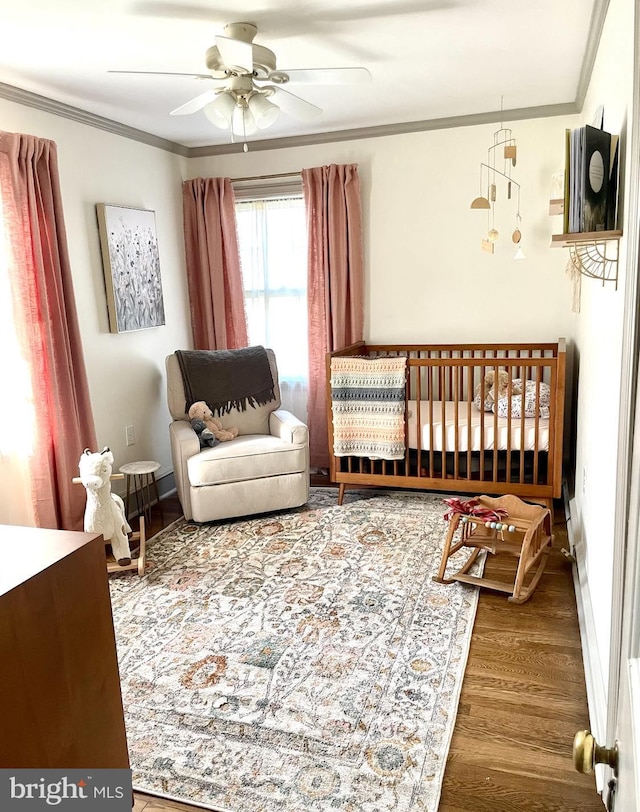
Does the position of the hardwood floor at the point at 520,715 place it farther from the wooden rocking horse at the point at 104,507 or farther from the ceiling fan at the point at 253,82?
the ceiling fan at the point at 253,82

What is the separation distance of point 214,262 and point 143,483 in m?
1.70

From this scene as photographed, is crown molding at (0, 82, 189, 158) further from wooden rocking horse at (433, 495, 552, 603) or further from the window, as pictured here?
wooden rocking horse at (433, 495, 552, 603)

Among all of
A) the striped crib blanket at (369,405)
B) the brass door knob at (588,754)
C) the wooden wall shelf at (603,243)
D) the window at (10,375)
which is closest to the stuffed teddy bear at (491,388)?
the striped crib blanket at (369,405)

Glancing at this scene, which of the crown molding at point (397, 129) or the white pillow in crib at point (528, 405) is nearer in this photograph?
the white pillow in crib at point (528, 405)

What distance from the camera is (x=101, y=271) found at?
12.0ft

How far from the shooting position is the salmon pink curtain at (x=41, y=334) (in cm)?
295

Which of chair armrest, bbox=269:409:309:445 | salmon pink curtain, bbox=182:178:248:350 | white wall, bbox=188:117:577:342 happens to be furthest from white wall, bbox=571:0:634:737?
salmon pink curtain, bbox=182:178:248:350

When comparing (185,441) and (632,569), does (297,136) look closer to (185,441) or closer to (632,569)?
(185,441)

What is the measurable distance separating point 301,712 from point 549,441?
81.8 inches

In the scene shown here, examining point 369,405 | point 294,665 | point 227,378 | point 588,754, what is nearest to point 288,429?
point 369,405

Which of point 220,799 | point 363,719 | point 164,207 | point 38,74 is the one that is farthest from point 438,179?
point 220,799

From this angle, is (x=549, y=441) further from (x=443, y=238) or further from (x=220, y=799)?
(x=220, y=799)

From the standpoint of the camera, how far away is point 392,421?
3670 mm

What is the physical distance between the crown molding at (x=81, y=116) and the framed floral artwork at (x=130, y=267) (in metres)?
0.46
